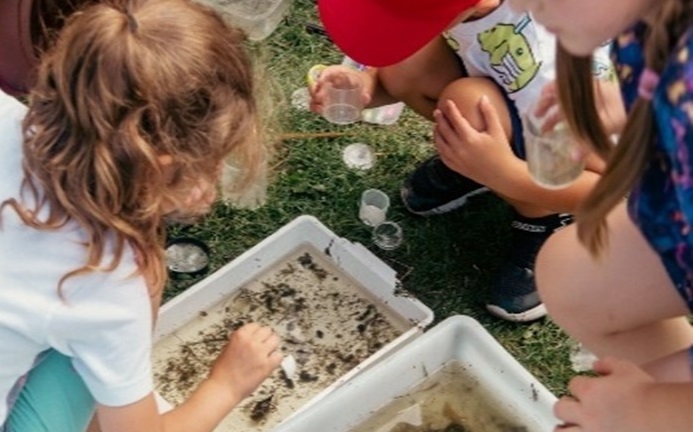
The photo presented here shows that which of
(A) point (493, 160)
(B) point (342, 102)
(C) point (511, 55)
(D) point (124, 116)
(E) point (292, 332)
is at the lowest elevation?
(E) point (292, 332)

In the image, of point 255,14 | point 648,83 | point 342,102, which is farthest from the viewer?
point 255,14

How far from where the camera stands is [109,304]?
51.7 inches

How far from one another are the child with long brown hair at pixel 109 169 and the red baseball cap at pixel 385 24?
40cm

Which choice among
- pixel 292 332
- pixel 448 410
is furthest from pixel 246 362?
pixel 448 410

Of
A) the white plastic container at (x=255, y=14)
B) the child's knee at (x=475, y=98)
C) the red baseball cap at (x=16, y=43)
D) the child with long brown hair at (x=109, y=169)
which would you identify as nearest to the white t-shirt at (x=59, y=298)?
the child with long brown hair at (x=109, y=169)

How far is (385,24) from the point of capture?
176 cm

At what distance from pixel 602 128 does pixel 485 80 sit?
0.56 meters

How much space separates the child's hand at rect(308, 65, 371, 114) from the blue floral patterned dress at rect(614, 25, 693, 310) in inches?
29.8

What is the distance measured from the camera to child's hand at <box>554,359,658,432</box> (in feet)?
4.23

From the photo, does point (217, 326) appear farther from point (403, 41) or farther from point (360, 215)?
point (403, 41)

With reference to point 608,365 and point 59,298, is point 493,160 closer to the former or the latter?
point 608,365

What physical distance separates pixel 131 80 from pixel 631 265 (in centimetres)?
69

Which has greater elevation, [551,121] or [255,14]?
[551,121]

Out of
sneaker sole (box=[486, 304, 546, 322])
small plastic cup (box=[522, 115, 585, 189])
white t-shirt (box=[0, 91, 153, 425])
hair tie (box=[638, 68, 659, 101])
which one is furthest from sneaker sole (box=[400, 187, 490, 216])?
hair tie (box=[638, 68, 659, 101])
